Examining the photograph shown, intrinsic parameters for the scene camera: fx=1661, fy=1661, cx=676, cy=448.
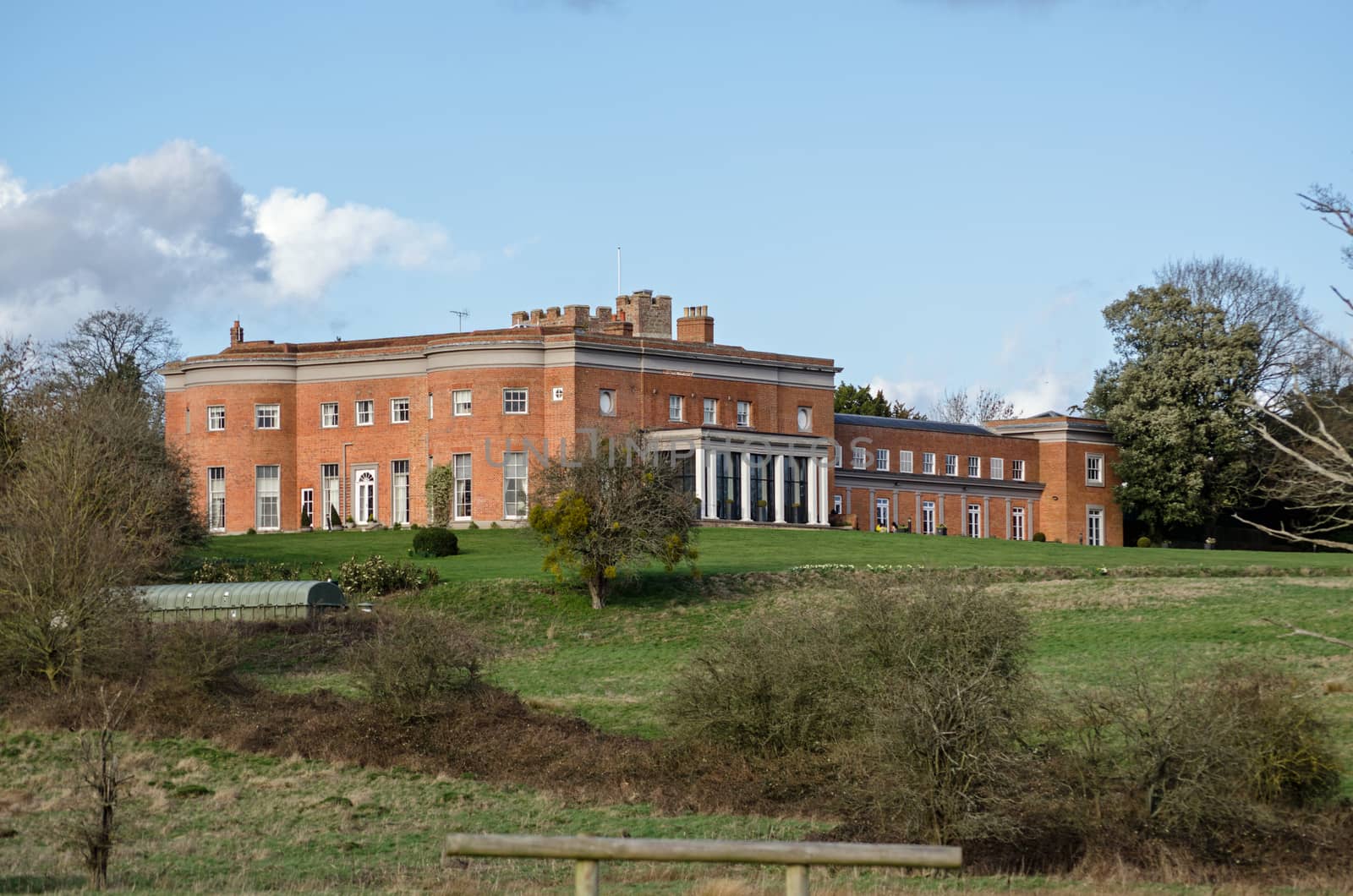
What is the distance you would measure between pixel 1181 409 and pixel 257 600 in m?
44.0

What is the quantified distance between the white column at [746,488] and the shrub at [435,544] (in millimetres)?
14593

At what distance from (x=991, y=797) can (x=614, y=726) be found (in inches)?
421

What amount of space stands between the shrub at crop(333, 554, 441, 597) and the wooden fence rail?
34.5 m

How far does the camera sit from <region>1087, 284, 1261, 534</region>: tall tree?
2694 inches

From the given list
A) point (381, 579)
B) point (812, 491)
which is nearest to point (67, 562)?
point (381, 579)

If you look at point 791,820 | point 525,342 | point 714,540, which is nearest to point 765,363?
point 525,342

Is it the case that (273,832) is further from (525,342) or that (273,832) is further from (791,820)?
(525,342)

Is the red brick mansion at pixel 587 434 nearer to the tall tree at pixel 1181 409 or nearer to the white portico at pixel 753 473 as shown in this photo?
the white portico at pixel 753 473

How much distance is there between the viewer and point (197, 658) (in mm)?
28094

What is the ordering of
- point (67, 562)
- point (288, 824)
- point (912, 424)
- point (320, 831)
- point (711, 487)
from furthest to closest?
point (912, 424)
point (711, 487)
point (67, 562)
point (288, 824)
point (320, 831)

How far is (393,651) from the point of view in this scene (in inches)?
1062

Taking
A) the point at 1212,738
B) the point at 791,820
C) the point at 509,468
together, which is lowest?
the point at 791,820

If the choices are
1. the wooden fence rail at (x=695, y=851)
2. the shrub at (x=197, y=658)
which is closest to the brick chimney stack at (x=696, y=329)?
the shrub at (x=197, y=658)

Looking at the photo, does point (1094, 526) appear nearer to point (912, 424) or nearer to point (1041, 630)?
point (912, 424)
